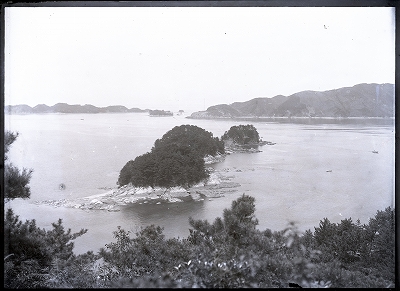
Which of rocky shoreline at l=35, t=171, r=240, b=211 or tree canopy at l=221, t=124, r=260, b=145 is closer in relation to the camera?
rocky shoreline at l=35, t=171, r=240, b=211

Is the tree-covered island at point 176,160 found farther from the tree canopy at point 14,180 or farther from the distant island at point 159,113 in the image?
the tree canopy at point 14,180

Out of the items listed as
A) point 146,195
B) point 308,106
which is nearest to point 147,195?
point 146,195

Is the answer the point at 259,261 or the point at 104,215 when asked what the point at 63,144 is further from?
the point at 259,261

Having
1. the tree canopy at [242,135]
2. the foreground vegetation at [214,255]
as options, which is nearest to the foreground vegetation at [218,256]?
the foreground vegetation at [214,255]

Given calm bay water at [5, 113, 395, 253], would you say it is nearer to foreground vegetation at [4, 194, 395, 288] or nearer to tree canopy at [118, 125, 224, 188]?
tree canopy at [118, 125, 224, 188]

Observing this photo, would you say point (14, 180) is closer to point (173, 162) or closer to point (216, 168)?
point (173, 162)

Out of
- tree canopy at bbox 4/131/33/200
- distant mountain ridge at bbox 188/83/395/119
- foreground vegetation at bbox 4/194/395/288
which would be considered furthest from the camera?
distant mountain ridge at bbox 188/83/395/119

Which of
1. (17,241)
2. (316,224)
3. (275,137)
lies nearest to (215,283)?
(316,224)

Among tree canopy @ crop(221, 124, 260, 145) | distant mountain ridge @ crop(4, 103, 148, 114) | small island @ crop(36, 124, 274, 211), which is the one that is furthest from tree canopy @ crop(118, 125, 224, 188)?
distant mountain ridge @ crop(4, 103, 148, 114)
